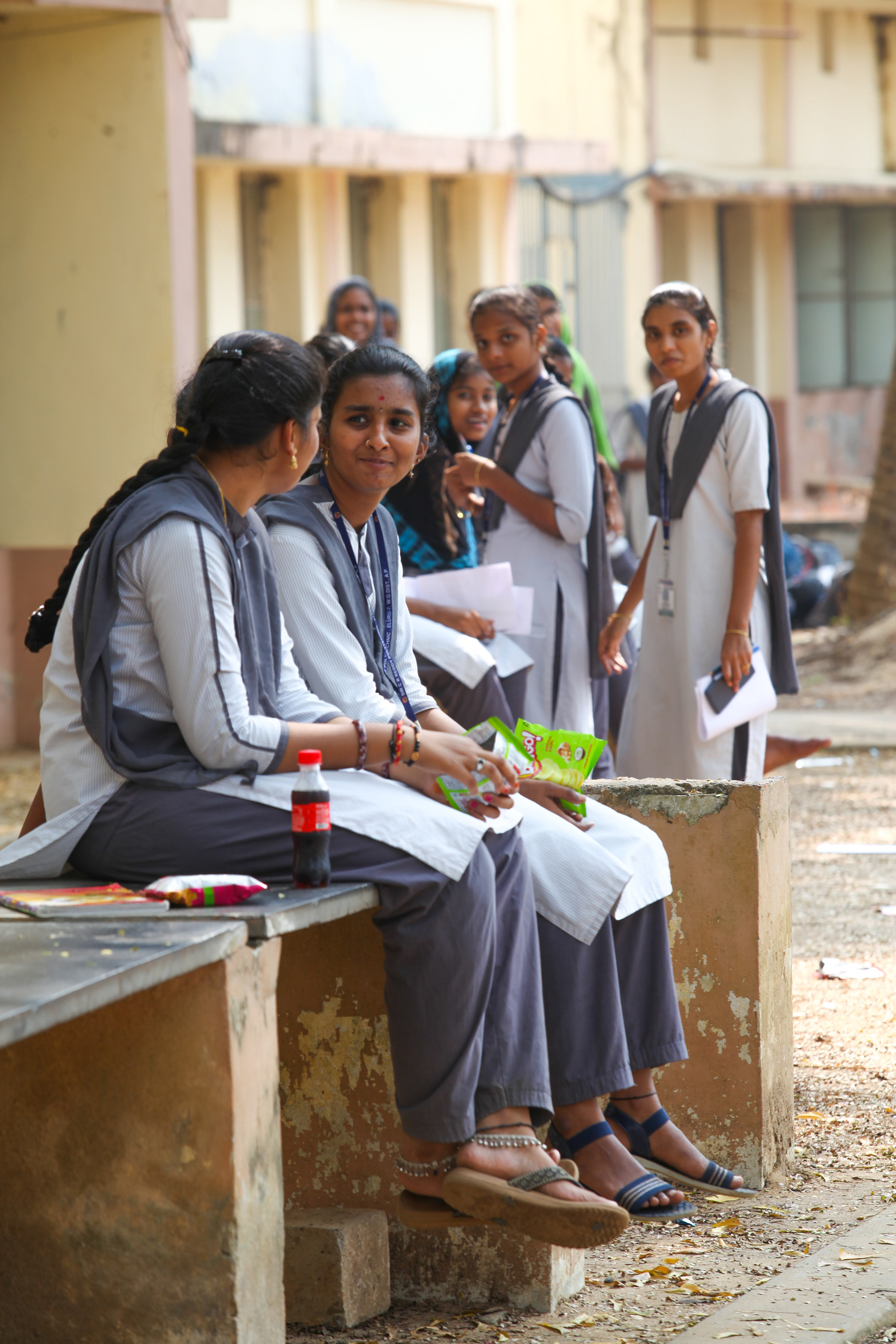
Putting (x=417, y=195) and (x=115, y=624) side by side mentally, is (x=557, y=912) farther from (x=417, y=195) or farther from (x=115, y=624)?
(x=417, y=195)

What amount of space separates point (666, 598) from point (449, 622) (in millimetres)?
661

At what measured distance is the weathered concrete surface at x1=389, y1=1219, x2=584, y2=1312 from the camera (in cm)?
328

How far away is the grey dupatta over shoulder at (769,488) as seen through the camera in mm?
5262

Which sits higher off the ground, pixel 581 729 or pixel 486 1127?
pixel 581 729

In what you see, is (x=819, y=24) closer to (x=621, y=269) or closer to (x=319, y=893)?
(x=621, y=269)

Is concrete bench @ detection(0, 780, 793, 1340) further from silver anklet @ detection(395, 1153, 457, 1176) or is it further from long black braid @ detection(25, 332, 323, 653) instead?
long black braid @ detection(25, 332, 323, 653)

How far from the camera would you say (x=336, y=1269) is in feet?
10.5

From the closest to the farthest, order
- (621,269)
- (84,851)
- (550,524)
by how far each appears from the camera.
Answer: (84,851) → (550,524) → (621,269)

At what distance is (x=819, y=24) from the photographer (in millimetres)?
21906

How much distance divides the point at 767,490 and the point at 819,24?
18545 millimetres

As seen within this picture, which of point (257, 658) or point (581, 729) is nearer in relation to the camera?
point (257, 658)

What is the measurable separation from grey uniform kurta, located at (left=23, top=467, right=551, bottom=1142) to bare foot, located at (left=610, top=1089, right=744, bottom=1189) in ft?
1.84

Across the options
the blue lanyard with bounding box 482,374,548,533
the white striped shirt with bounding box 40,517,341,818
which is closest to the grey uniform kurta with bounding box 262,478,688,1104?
the white striped shirt with bounding box 40,517,341,818

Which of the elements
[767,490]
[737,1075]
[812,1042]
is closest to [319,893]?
[737,1075]
